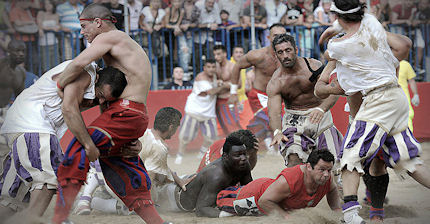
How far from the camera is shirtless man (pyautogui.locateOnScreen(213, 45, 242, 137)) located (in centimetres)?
909

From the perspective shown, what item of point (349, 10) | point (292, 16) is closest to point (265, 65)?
point (292, 16)

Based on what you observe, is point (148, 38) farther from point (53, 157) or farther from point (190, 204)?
point (53, 157)

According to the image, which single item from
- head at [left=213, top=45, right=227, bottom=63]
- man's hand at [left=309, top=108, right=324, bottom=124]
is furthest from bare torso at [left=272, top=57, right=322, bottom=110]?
head at [left=213, top=45, right=227, bottom=63]

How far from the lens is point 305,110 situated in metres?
5.25

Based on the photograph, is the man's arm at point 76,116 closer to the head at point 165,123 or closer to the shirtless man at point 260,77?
the head at point 165,123

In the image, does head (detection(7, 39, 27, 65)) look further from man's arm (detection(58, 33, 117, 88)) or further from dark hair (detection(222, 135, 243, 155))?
dark hair (detection(222, 135, 243, 155))

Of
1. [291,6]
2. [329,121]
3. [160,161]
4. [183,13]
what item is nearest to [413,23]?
[291,6]

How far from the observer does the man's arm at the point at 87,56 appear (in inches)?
139

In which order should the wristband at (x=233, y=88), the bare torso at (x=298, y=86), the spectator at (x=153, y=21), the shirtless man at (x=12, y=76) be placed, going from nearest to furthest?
the shirtless man at (x=12, y=76)
the bare torso at (x=298, y=86)
the wristband at (x=233, y=88)
the spectator at (x=153, y=21)

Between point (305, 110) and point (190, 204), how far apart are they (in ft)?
4.75

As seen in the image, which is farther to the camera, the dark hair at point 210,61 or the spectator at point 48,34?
the dark hair at point 210,61

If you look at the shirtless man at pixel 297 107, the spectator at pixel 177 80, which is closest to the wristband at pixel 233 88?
the spectator at pixel 177 80

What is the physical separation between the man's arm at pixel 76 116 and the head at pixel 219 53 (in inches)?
218

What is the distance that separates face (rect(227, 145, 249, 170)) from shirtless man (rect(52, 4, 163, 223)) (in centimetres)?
104
